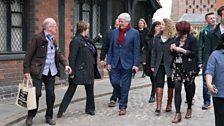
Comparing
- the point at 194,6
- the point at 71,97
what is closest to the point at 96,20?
the point at 71,97

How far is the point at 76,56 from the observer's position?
27.0ft

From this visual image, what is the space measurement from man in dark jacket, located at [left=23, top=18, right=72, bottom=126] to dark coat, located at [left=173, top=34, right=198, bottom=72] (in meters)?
2.08

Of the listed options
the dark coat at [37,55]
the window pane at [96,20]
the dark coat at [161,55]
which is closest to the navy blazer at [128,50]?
the dark coat at [161,55]

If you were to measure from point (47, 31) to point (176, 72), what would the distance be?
2277 millimetres

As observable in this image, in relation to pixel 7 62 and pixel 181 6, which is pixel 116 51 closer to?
Result: pixel 7 62

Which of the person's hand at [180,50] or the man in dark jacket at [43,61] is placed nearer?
the man in dark jacket at [43,61]

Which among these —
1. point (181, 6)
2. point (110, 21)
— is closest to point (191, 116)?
point (110, 21)

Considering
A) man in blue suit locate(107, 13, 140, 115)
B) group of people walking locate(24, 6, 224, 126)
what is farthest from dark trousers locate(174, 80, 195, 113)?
man in blue suit locate(107, 13, 140, 115)

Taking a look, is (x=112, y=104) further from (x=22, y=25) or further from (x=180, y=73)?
(x=22, y=25)

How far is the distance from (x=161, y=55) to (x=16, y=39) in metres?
3.91

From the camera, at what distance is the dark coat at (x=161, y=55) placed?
332 inches

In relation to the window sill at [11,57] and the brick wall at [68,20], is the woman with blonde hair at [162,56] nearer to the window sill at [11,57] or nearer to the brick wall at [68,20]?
the window sill at [11,57]

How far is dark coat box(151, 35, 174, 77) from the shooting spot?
843 centimetres

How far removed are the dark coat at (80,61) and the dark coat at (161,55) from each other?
1.20m
